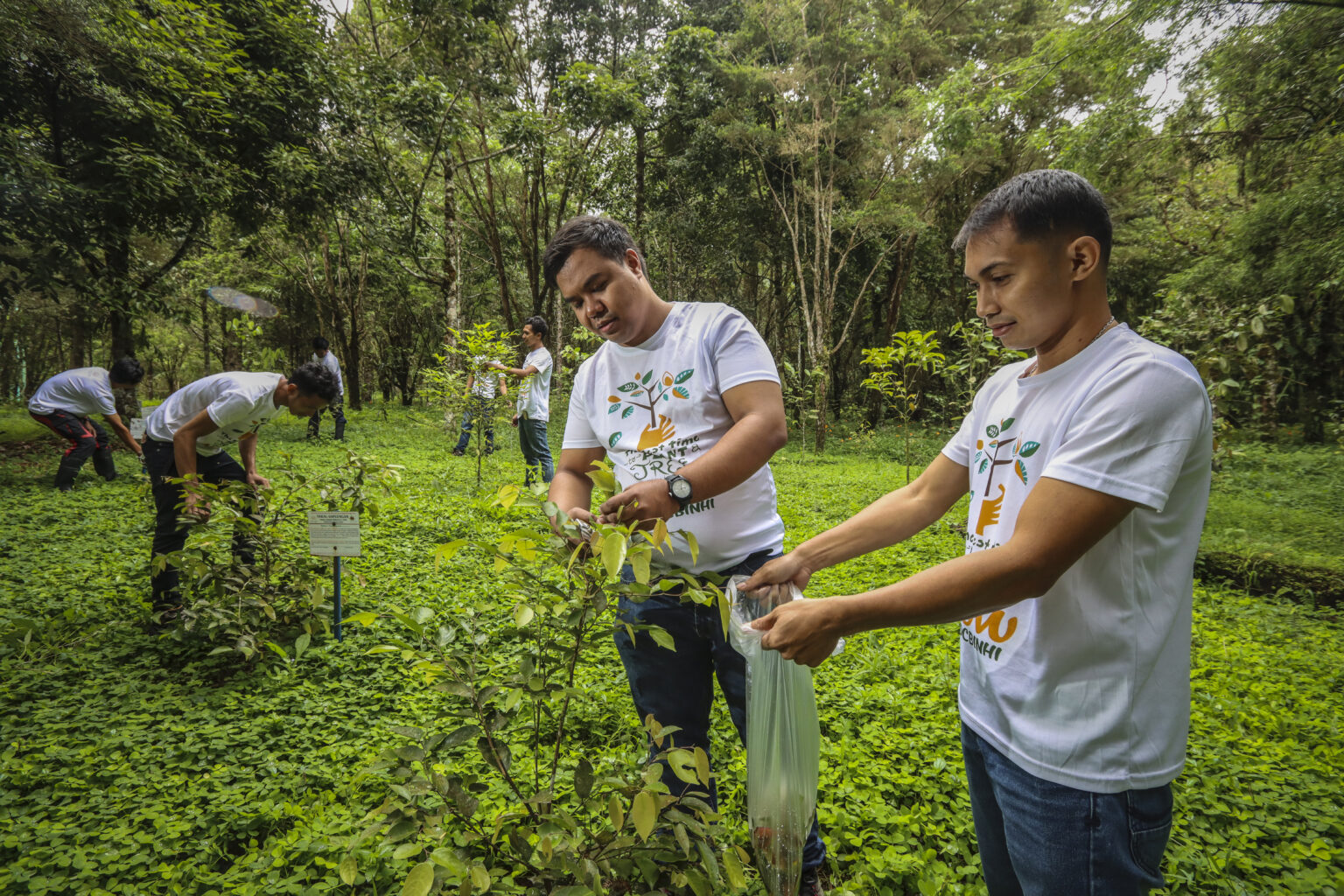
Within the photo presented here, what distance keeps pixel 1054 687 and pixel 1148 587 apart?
22cm

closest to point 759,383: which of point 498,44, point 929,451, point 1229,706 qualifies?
point 1229,706

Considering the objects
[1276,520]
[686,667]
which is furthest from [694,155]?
[686,667]

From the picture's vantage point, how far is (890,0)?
1241 centimetres

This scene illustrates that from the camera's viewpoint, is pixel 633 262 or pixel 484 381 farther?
pixel 484 381

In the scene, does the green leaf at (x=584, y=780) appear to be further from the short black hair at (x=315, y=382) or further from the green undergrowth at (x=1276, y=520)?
the green undergrowth at (x=1276, y=520)

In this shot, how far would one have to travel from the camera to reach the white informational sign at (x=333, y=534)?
11.4 feet

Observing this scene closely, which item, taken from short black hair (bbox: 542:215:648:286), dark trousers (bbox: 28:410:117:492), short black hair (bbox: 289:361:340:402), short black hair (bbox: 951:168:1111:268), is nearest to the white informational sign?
short black hair (bbox: 289:361:340:402)

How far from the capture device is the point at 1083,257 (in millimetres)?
1046

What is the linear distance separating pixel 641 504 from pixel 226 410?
3.36 metres

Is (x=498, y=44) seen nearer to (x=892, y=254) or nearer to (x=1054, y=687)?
(x=892, y=254)

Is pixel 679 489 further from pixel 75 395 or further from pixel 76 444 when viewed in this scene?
pixel 76 444

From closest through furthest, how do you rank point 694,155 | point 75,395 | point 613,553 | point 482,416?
point 613,553
point 75,395
point 482,416
point 694,155

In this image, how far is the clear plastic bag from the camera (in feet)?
4.52

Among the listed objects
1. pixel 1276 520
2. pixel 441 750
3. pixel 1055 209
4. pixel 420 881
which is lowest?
pixel 1276 520
